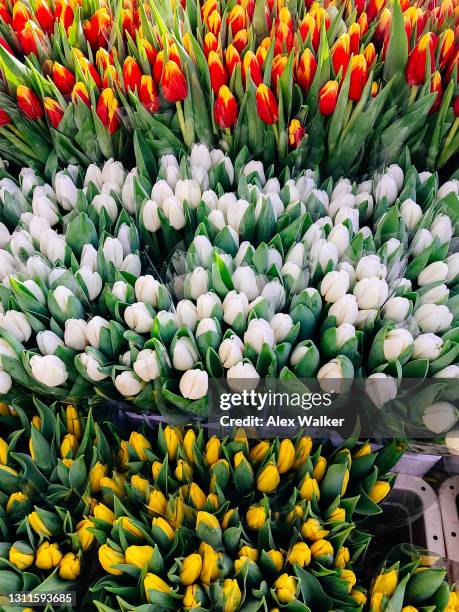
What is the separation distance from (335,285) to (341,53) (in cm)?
40

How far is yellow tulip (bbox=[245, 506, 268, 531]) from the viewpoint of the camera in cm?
61

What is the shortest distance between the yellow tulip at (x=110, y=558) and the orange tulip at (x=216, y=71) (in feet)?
2.08

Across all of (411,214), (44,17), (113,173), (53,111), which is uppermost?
(44,17)

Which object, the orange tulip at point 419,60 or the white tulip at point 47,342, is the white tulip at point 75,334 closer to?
the white tulip at point 47,342

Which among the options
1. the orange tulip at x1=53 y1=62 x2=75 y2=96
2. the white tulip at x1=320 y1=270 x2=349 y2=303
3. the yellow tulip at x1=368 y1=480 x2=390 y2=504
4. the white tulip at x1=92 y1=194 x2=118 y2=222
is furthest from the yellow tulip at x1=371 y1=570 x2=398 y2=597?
the orange tulip at x1=53 y1=62 x2=75 y2=96

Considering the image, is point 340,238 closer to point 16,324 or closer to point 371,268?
point 371,268

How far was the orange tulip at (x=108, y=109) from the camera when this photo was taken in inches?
33.4

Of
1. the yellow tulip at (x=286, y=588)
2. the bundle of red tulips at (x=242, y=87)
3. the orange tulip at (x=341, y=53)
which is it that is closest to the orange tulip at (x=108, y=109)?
the bundle of red tulips at (x=242, y=87)

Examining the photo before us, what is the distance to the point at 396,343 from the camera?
0.62m

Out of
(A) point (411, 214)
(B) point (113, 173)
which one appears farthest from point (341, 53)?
(B) point (113, 173)

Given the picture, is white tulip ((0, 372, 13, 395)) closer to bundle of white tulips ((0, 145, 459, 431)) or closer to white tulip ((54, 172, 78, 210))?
bundle of white tulips ((0, 145, 459, 431))

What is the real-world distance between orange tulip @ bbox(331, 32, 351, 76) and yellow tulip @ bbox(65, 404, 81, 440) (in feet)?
2.00

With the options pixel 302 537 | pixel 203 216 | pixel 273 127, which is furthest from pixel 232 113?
pixel 302 537

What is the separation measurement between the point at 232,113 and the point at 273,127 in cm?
6
